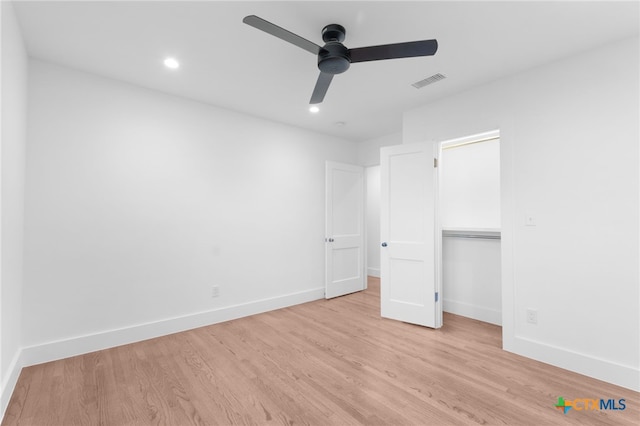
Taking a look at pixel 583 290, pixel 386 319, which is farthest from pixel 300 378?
pixel 583 290

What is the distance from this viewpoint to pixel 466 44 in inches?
94.3

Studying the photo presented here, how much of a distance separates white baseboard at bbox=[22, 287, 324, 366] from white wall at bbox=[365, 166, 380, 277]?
264 centimetres

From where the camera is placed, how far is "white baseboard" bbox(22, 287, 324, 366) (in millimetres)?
2603

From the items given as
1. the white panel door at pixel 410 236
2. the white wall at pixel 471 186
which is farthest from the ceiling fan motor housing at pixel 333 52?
the white wall at pixel 471 186

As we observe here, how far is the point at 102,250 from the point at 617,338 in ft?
15.0

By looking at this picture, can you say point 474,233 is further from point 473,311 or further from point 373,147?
point 373,147

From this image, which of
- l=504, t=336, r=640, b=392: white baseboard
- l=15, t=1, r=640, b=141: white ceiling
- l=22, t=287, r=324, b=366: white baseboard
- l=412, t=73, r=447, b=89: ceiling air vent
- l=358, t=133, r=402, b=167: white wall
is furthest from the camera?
l=358, t=133, r=402, b=167: white wall

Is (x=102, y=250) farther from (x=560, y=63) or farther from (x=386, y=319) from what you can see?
(x=560, y=63)

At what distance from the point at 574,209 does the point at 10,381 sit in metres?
4.60

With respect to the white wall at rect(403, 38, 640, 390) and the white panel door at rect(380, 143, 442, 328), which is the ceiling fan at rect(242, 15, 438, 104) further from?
the white panel door at rect(380, 143, 442, 328)

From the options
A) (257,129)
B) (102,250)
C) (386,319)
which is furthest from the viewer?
(257,129)

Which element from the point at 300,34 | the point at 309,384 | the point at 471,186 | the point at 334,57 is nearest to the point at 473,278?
the point at 471,186

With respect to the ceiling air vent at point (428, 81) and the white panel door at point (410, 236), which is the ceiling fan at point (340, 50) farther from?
the white panel door at point (410, 236)

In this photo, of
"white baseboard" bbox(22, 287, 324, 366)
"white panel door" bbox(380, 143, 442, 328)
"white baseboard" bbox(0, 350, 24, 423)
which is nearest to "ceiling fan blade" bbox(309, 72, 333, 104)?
"white panel door" bbox(380, 143, 442, 328)
